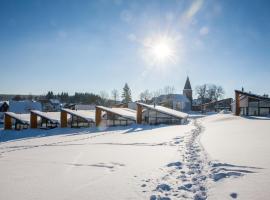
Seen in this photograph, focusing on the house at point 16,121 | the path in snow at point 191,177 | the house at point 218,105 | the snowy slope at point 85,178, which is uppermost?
the house at point 218,105

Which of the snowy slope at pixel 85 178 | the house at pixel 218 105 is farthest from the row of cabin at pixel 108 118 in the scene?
the house at pixel 218 105

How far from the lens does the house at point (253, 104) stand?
111 ft

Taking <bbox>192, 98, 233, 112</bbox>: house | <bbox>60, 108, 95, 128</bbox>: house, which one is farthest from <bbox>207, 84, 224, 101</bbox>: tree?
<bbox>60, 108, 95, 128</bbox>: house

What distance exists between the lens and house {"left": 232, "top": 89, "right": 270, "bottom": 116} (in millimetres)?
33844

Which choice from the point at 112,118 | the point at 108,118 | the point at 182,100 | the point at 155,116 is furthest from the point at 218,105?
the point at 108,118

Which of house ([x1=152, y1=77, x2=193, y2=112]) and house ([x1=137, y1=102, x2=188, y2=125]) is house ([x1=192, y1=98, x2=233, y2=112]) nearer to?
house ([x1=152, y1=77, x2=193, y2=112])

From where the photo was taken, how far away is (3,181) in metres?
7.22

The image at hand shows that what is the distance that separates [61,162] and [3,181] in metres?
2.79

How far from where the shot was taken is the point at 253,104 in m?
35.1

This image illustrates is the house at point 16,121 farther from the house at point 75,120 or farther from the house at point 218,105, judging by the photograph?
the house at point 218,105

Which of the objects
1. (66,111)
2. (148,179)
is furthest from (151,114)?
(148,179)

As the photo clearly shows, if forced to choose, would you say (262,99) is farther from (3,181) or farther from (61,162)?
(3,181)

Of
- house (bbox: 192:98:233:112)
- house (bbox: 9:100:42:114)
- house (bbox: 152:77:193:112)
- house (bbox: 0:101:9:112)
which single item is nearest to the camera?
house (bbox: 9:100:42:114)

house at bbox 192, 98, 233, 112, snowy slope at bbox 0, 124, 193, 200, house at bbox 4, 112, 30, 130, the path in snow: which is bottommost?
house at bbox 4, 112, 30, 130
